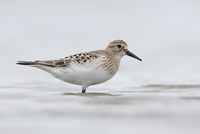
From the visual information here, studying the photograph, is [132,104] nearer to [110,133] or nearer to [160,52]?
[110,133]

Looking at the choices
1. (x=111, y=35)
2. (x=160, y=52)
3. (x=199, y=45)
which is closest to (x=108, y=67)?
(x=160, y=52)

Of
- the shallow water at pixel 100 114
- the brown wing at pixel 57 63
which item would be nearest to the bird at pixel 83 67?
the brown wing at pixel 57 63

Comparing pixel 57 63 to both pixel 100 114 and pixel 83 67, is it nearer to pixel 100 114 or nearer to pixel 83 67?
pixel 83 67

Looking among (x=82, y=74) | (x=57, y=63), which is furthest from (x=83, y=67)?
(x=57, y=63)

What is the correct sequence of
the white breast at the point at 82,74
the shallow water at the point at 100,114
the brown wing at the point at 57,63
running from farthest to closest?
the brown wing at the point at 57,63
the white breast at the point at 82,74
the shallow water at the point at 100,114

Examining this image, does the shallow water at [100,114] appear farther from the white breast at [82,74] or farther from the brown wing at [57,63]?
the brown wing at [57,63]

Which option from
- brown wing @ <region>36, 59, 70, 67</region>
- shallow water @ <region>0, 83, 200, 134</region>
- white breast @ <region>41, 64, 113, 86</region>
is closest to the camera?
shallow water @ <region>0, 83, 200, 134</region>

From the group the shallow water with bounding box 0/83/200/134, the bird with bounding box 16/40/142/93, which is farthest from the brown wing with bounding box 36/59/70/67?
the shallow water with bounding box 0/83/200/134

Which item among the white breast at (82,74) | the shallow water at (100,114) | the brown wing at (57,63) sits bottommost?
the shallow water at (100,114)

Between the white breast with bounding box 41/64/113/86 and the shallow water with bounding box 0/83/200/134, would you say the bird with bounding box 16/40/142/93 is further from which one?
the shallow water with bounding box 0/83/200/134
